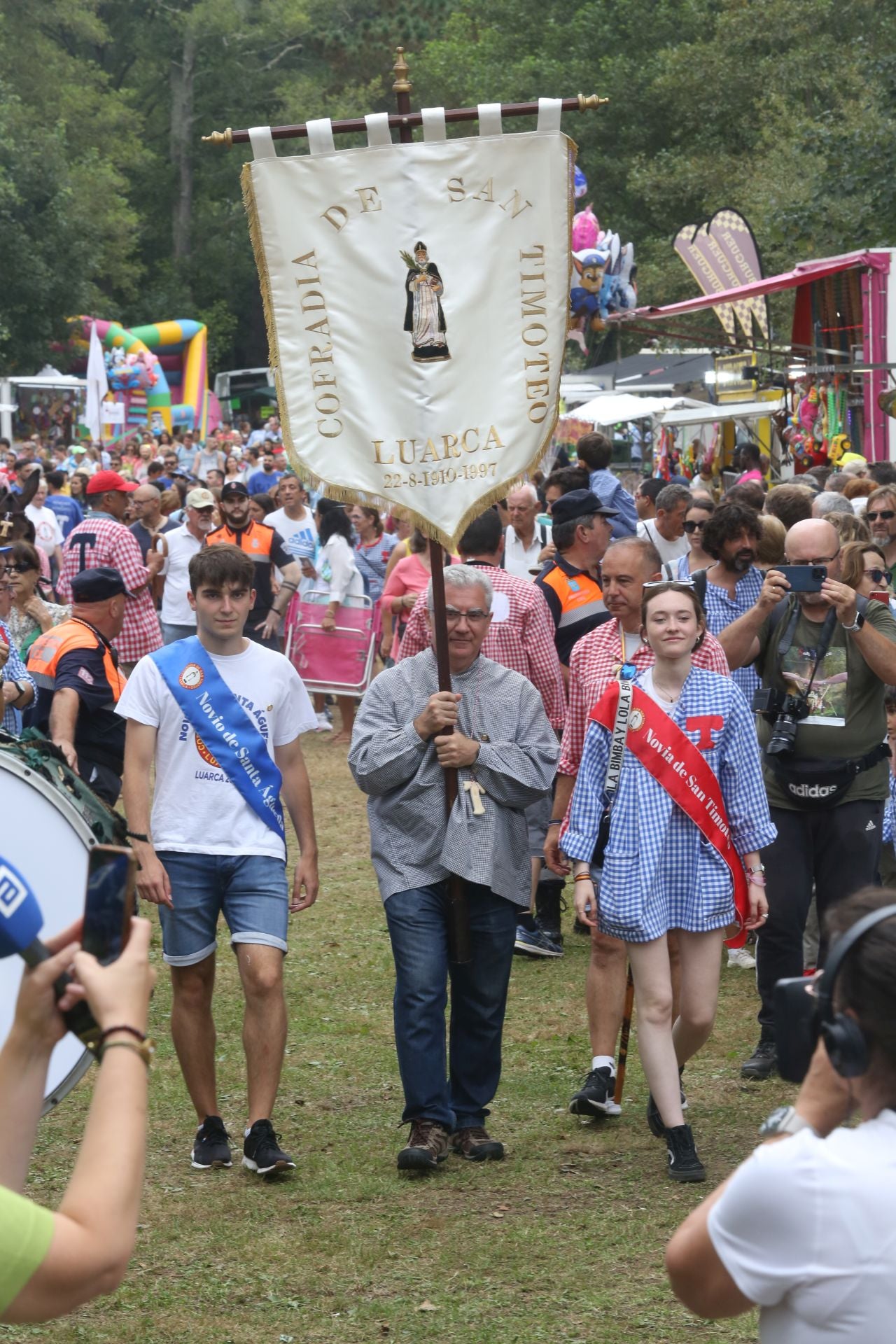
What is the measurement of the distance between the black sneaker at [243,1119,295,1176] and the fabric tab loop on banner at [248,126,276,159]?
9.98 ft

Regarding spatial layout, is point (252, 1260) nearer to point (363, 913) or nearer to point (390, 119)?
point (390, 119)

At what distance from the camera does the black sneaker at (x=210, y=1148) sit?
573 cm

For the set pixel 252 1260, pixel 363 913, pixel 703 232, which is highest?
pixel 703 232

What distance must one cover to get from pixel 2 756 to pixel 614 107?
3846 cm

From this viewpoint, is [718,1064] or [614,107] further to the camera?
[614,107]

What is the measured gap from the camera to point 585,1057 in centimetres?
680

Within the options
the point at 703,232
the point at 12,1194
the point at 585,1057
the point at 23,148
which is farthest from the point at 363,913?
the point at 23,148

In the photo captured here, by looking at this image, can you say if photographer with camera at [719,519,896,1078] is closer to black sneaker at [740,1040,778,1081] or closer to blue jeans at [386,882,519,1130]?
black sneaker at [740,1040,778,1081]

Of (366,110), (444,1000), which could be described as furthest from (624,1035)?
(366,110)

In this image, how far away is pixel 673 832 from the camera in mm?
5484

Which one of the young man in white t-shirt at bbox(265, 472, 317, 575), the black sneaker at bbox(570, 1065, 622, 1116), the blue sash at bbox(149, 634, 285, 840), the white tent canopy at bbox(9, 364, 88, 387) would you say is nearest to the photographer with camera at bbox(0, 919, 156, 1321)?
the blue sash at bbox(149, 634, 285, 840)

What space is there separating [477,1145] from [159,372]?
43.7m

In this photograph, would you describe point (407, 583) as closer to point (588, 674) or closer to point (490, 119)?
point (588, 674)

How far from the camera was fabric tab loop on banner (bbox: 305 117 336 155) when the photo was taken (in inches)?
213
